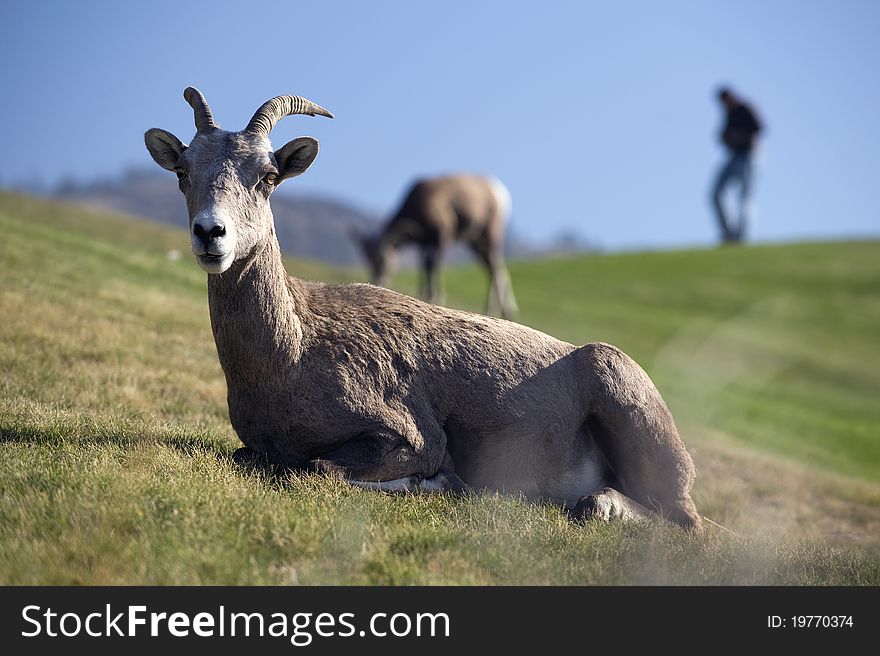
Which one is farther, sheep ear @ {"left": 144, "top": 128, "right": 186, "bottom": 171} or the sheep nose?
sheep ear @ {"left": 144, "top": 128, "right": 186, "bottom": 171}

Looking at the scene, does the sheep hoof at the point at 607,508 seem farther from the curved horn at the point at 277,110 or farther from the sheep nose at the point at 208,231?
the curved horn at the point at 277,110

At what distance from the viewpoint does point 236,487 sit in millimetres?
6156

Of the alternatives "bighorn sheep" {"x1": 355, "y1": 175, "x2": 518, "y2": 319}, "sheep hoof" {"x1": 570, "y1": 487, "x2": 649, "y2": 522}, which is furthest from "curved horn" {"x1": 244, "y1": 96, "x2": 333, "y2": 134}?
"bighorn sheep" {"x1": 355, "y1": 175, "x2": 518, "y2": 319}

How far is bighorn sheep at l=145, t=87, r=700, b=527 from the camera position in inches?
272

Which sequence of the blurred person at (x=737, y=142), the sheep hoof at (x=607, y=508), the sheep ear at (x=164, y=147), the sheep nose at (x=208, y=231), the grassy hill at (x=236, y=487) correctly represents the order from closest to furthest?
1. the grassy hill at (x=236, y=487)
2. the sheep nose at (x=208, y=231)
3. the sheep ear at (x=164, y=147)
4. the sheep hoof at (x=607, y=508)
5. the blurred person at (x=737, y=142)

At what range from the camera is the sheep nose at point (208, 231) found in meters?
6.15

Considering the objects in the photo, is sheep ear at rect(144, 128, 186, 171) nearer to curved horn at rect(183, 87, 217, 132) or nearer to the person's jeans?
curved horn at rect(183, 87, 217, 132)

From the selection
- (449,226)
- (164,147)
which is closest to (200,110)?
(164,147)

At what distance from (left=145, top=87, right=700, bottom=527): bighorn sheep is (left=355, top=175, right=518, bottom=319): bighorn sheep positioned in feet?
57.5

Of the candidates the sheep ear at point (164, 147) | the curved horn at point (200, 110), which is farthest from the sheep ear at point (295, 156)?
the sheep ear at point (164, 147)

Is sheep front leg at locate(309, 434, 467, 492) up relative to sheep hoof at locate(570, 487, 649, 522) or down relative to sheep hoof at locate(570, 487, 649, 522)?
up

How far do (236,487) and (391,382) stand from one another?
5.36ft

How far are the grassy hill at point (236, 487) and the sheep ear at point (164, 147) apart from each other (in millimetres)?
2254

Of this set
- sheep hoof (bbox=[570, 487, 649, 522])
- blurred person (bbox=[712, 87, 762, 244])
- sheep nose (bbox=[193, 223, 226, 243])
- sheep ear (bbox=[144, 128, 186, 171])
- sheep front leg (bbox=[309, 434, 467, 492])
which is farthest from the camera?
blurred person (bbox=[712, 87, 762, 244])
